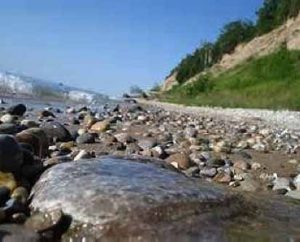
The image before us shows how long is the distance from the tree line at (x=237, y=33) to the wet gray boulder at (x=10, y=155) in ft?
208

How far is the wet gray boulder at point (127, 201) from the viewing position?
14.9ft

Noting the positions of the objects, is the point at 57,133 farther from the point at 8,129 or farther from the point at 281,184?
the point at 281,184

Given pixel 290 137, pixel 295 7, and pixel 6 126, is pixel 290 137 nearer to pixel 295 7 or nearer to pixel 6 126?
pixel 6 126

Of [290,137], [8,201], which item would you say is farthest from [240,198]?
[290,137]

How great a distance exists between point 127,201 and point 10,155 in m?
1.24

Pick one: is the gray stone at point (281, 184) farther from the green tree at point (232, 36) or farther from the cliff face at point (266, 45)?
the green tree at point (232, 36)

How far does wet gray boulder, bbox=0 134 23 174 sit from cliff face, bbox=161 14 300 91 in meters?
52.7

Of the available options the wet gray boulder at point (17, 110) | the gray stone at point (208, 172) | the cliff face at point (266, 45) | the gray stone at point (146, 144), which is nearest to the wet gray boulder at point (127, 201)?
the gray stone at point (208, 172)

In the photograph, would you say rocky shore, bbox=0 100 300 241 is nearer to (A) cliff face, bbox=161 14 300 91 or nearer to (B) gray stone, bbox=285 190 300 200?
(B) gray stone, bbox=285 190 300 200

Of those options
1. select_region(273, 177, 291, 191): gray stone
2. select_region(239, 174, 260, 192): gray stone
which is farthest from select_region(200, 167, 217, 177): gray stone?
select_region(273, 177, 291, 191): gray stone

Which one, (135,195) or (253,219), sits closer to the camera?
(135,195)

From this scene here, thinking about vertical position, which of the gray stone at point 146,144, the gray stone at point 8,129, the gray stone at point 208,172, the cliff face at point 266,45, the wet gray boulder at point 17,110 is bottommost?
the gray stone at point 208,172

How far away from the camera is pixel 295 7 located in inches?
2586

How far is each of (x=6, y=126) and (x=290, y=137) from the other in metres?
7.60
